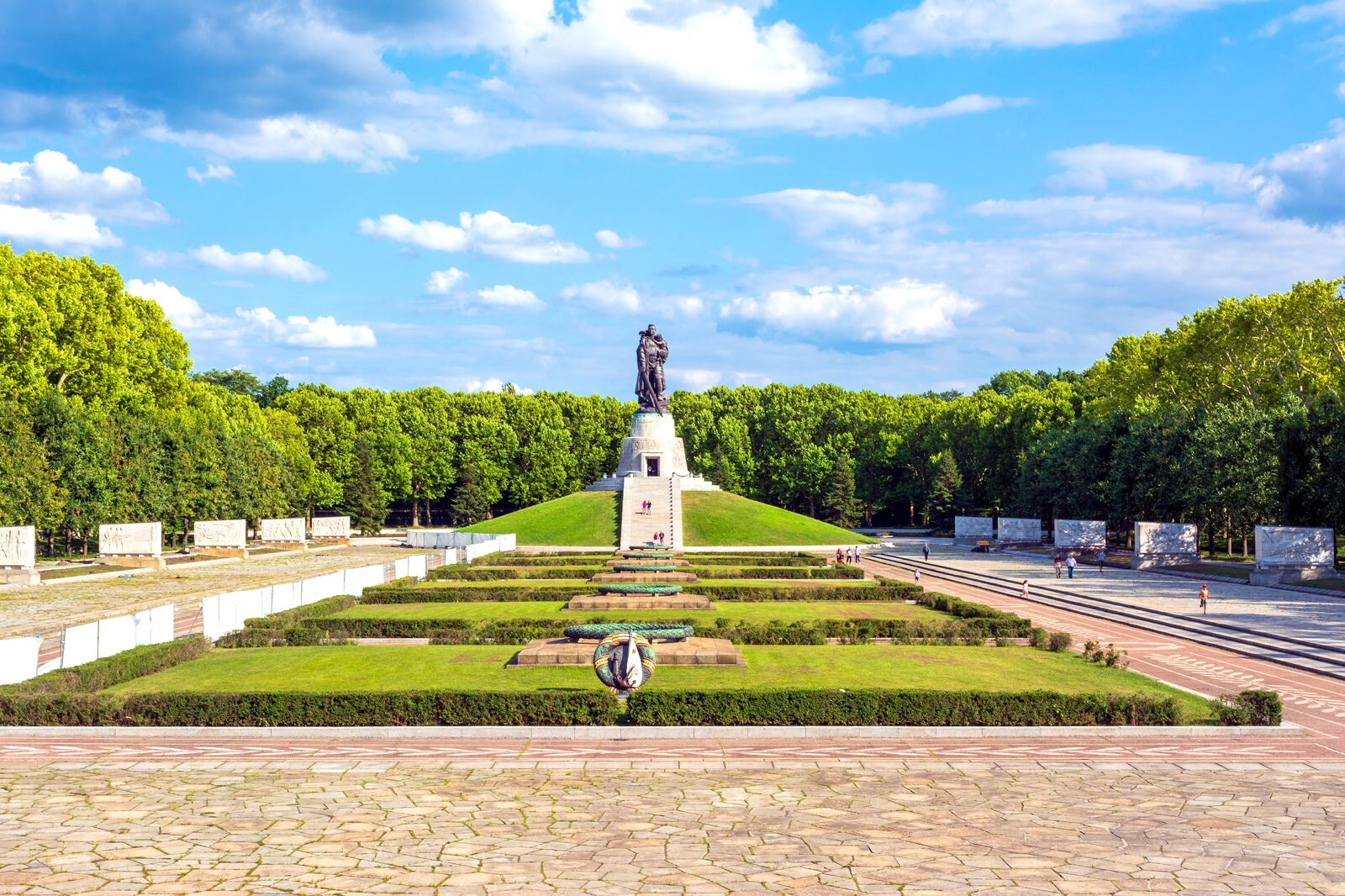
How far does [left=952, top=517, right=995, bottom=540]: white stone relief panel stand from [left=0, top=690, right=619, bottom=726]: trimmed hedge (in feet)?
217

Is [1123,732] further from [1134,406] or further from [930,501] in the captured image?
[930,501]

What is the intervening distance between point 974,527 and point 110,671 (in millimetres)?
67927

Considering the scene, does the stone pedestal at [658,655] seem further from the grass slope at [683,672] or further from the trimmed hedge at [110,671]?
the trimmed hedge at [110,671]

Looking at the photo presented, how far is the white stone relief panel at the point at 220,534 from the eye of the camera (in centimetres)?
6200

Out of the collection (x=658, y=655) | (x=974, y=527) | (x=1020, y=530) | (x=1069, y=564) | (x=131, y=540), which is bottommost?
(x=1069, y=564)

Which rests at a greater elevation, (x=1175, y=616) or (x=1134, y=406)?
(x=1134, y=406)

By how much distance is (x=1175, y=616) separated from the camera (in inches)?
1267

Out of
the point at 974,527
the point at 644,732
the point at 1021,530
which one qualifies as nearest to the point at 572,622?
the point at 644,732

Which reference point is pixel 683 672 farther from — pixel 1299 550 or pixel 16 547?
pixel 16 547

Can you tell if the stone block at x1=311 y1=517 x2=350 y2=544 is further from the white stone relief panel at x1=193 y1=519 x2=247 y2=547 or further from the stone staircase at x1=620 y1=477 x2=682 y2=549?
the stone staircase at x1=620 y1=477 x2=682 y2=549

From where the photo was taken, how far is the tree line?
54281 mm

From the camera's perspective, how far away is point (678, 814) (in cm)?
1201

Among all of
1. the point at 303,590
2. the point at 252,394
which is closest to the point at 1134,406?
the point at 303,590

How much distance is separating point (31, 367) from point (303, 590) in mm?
32433
